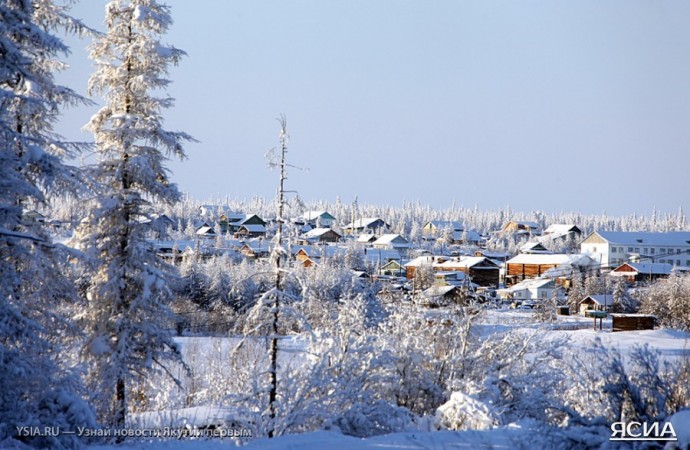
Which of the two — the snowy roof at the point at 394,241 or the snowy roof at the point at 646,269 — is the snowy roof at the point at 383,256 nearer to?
the snowy roof at the point at 394,241

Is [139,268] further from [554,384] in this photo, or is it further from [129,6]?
[554,384]

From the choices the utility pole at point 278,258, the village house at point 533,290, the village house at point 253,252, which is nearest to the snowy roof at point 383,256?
the village house at point 253,252

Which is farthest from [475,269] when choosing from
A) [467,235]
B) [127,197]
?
[467,235]

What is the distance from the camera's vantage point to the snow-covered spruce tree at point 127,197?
15.6 metres

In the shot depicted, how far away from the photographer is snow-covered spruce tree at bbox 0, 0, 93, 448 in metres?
8.78

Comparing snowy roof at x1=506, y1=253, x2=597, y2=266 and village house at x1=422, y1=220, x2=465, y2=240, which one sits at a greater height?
snowy roof at x1=506, y1=253, x2=597, y2=266

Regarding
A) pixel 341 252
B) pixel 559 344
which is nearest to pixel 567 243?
A: pixel 341 252

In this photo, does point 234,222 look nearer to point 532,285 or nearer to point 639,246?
point 639,246

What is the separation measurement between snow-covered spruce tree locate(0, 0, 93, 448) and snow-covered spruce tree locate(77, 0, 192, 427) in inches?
103

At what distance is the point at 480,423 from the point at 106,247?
31.7 ft

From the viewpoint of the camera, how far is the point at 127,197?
51.7 ft

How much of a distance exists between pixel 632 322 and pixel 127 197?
4026 centimetres

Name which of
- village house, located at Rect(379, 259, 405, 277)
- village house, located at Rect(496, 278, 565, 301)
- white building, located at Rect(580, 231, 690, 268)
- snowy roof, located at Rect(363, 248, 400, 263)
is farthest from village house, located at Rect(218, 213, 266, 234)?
village house, located at Rect(496, 278, 565, 301)

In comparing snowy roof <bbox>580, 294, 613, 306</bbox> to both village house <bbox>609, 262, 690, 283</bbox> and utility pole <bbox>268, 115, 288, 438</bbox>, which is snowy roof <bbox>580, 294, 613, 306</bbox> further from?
utility pole <bbox>268, 115, 288, 438</bbox>
